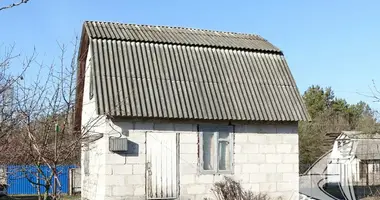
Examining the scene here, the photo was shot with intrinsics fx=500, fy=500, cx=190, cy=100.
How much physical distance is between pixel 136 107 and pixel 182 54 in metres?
2.90

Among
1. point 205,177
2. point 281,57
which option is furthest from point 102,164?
point 281,57

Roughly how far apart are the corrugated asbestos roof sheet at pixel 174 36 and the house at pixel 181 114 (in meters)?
0.04

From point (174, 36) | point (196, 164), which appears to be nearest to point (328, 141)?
point (174, 36)

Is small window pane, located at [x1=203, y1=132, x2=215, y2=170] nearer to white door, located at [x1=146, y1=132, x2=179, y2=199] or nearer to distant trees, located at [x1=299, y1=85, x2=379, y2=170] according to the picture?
white door, located at [x1=146, y1=132, x2=179, y2=199]

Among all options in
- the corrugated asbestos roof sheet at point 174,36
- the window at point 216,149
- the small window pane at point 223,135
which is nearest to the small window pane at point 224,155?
the window at point 216,149

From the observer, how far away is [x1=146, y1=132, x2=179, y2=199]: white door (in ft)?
46.4

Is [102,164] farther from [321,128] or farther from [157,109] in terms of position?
[321,128]

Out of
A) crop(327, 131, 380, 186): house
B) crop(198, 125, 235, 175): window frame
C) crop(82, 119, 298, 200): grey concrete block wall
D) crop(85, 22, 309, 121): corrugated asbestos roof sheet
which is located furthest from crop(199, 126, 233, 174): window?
crop(327, 131, 380, 186): house

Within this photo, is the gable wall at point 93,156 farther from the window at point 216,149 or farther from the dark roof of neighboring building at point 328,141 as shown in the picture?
the dark roof of neighboring building at point 328,141

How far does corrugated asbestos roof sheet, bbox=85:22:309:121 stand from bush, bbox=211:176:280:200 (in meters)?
1.91

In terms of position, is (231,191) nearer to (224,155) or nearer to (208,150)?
(224,155)

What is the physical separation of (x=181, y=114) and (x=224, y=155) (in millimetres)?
1996

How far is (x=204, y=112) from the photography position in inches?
575

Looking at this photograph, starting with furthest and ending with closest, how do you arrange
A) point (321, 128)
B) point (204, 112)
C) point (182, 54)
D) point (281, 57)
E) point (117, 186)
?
1. point (321, 128)
2. point (281, 57)
3. point (182, 54)
4. point (204, 112)
5. point (117, 186)
